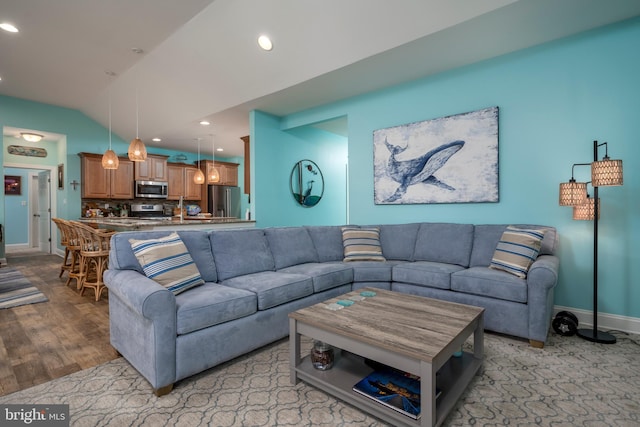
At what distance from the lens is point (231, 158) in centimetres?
886

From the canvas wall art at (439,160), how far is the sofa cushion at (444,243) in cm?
39

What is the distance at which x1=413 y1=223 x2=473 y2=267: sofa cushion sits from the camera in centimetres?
325

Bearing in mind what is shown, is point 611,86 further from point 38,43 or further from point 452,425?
point 38,43

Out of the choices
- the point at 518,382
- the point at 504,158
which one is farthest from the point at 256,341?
the point at 504,158

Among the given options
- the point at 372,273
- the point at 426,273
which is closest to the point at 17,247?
the point at 372,273

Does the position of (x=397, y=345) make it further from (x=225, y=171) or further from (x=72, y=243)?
(x=225, y=171)

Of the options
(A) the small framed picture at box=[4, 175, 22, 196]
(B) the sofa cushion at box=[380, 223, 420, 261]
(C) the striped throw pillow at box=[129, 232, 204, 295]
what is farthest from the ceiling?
(A) the small framed picture at box=[4, 175, 22, 196]

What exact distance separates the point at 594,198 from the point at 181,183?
7.79m

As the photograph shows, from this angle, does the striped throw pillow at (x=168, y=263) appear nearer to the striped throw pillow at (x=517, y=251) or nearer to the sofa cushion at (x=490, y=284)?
the sofa cushion at (x=490, y=284)

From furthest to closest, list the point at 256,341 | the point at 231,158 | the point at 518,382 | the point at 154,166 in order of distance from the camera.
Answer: the point at 231,158
the point at 154,166
the point at 256,341
the point at 518,382

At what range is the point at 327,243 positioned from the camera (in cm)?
378

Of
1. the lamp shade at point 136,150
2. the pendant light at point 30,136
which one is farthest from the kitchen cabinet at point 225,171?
the lamp shade at point 136,150

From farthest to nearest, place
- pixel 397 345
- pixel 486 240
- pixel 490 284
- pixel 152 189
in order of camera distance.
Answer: pixel 152 189
pixel 486 240
pixel 490 284
pixel 397 345

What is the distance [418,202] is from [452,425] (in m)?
2.71
